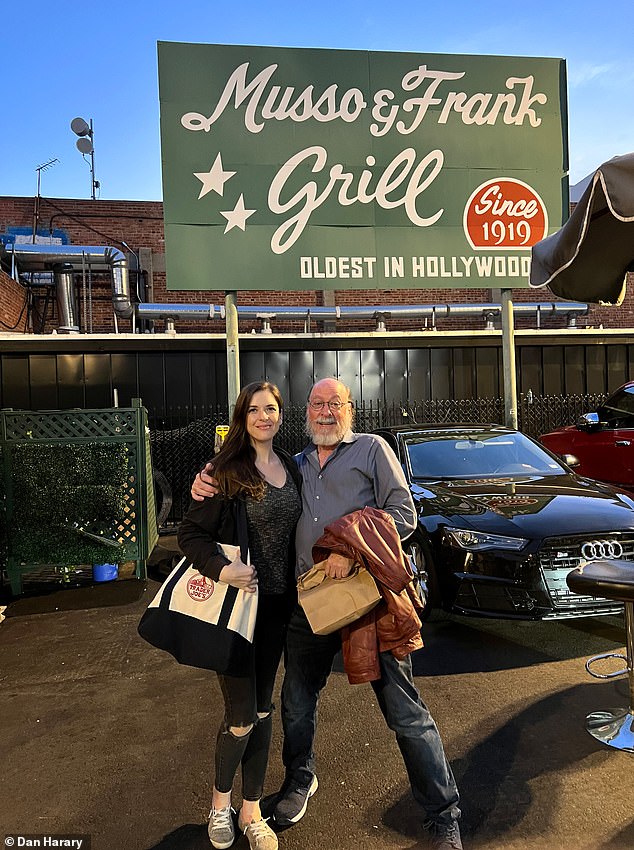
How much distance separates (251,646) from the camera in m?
2.43

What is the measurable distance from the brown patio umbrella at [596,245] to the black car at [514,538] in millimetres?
1573

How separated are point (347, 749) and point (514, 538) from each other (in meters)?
1.90

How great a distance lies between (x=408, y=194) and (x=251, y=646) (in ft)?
24.9

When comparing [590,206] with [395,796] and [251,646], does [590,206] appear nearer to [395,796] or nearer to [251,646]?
[251,646]

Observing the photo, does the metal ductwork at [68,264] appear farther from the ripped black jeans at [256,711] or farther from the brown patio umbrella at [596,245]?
the ripped black jeans at [256,711]

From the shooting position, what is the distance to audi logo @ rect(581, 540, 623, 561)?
4.34 metres

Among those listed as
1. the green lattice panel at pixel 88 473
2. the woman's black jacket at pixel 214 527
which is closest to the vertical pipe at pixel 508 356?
the green lattice panel at pixel 88 473

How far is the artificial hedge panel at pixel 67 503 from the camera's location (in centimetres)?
662

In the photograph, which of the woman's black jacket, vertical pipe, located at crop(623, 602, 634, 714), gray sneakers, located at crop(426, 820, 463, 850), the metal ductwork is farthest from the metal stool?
the metal ductwork

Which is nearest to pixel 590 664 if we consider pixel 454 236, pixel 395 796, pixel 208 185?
pixel 395 796

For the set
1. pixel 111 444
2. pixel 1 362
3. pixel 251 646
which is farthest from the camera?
pixel 1 362

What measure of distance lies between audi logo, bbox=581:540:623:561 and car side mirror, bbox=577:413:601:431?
14.2 feet

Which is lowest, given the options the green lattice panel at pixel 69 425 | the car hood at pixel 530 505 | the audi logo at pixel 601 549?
the audi logo at pixel 601 549

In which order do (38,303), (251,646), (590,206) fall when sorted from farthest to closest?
1. (38,303)
2. (590,206)
3. (251,646)
